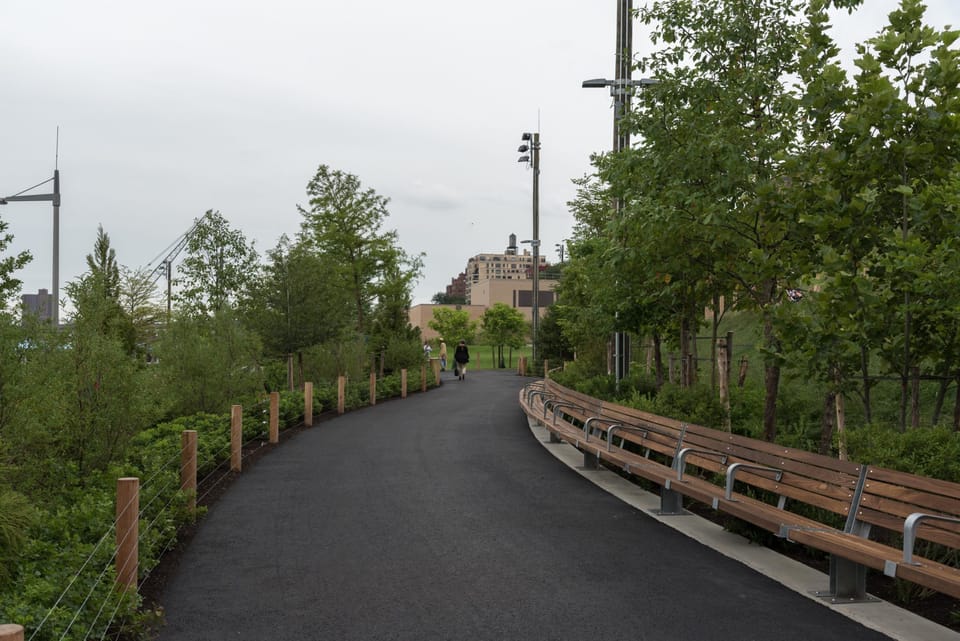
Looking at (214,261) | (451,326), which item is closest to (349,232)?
(214,261)

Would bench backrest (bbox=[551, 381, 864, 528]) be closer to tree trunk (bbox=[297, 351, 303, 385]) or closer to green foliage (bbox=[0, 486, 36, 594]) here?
green foliage (bbox=[0, 486, 36, 594])

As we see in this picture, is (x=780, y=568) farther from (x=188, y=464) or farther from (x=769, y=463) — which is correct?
(x=188, y=464)

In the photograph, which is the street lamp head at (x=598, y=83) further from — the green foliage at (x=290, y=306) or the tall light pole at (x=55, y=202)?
the tall light pole at (x=55, y=202)

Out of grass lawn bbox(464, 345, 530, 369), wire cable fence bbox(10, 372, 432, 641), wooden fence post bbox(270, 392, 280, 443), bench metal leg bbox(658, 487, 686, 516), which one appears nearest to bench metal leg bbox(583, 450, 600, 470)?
bench metal leg bbox(658, 487, 686, 516)

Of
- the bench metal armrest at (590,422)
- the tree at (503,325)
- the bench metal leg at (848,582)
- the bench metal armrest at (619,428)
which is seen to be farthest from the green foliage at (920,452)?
the tree at (503,325)

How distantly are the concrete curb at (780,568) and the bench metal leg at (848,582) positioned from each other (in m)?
0.08

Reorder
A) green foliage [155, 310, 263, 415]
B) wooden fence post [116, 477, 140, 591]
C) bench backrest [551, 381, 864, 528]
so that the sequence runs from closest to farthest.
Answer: wooden fence post [116, 477, 140, 591] < bench backrest [551, 381, 864, 528] < green foliage [155, 310, 263, 415]

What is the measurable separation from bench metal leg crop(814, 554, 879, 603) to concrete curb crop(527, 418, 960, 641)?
3.0 inches

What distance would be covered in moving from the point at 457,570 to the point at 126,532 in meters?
2.48

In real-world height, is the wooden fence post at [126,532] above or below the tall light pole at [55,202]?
below

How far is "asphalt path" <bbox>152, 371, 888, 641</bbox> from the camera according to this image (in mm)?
5586

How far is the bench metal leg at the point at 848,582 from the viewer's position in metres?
6.03

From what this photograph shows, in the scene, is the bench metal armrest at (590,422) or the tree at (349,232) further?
the tree at (349,232)

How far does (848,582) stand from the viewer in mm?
6051
